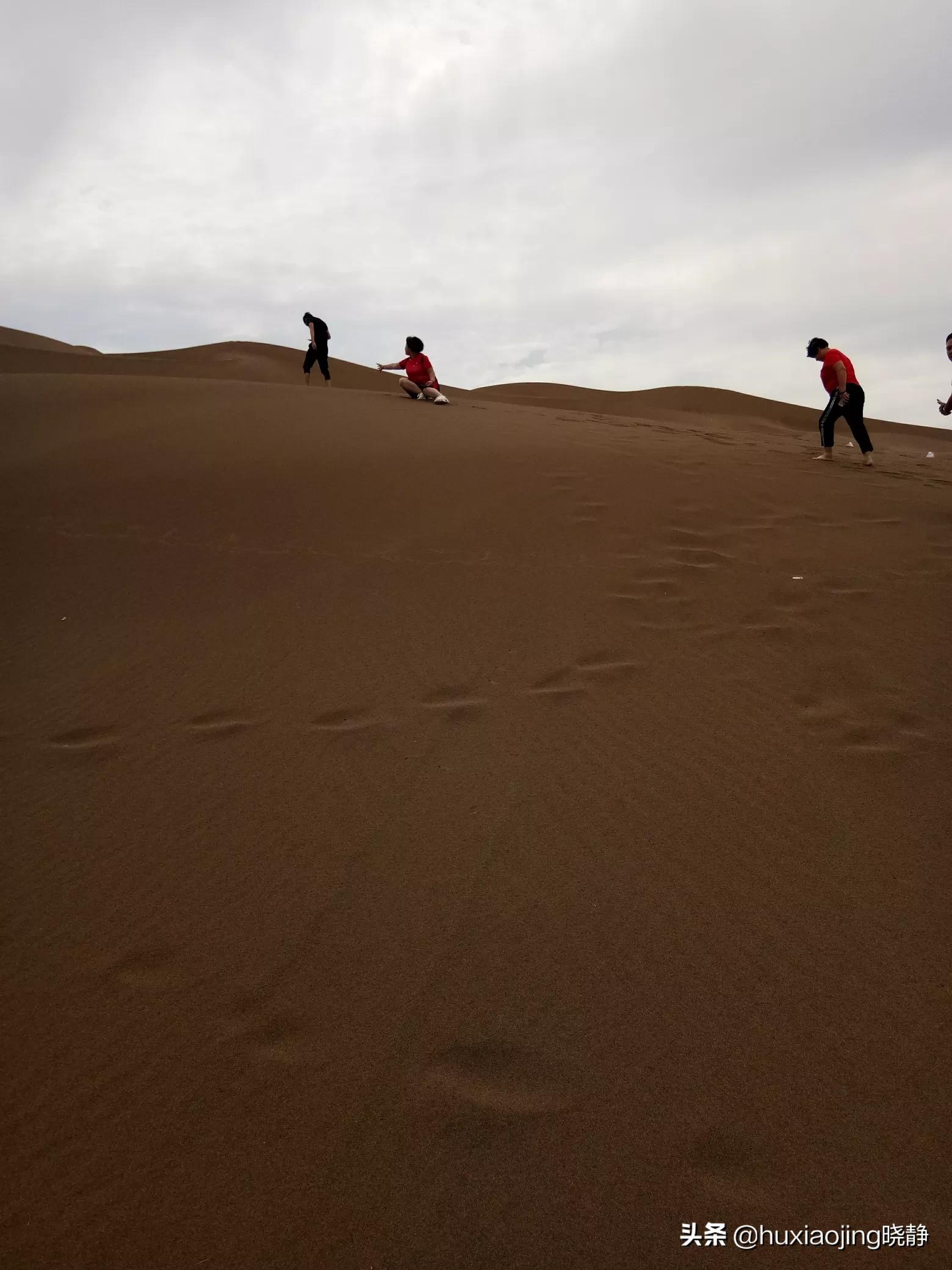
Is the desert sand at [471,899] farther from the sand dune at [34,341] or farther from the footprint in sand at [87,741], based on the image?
the sand dune at [34,341]

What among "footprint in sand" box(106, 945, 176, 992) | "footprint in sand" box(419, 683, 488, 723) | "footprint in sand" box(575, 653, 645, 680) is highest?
"footprint in sand" box(575, 653, 645, 680)

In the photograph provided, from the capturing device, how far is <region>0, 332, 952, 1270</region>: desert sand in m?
1.62

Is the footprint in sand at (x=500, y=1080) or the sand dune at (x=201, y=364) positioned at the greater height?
the sand dune at (x=201, y=364)

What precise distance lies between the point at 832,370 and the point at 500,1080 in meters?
7.83

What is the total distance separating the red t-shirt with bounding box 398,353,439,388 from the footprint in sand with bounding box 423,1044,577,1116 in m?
9.88

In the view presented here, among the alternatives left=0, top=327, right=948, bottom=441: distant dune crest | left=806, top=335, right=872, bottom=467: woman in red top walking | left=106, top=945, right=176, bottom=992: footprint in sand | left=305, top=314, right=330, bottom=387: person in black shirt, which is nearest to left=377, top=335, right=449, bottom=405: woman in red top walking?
left=305, top=314, right=330, bottom=387: person in black shirt

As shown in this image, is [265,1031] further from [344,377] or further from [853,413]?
[344,377]

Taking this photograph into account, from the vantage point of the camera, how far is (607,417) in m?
12.2

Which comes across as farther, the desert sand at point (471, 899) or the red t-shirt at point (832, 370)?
the red t-shirt at point (832, 370)

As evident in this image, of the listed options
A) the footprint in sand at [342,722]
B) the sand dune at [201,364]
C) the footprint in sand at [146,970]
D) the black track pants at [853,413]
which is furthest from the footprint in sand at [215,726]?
the sand dune at [201,364]

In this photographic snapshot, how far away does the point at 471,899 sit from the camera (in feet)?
7.76

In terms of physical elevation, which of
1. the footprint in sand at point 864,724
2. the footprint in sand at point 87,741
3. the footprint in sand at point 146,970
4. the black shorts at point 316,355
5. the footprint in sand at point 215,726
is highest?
the black shorts at point 316,355

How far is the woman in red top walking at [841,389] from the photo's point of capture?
7930mm

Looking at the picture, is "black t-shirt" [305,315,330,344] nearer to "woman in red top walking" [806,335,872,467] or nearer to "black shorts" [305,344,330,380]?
"black shorts" [305,344,330,380]
